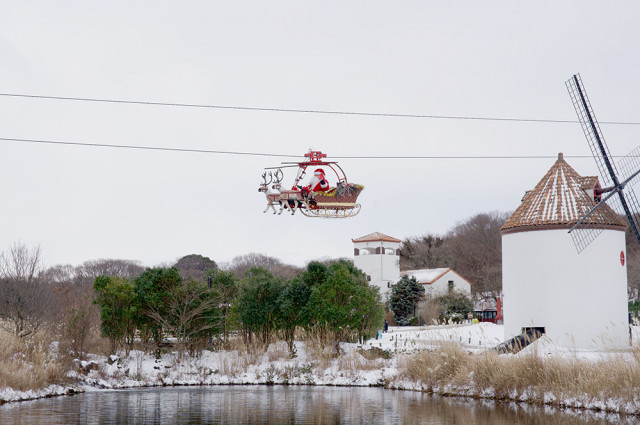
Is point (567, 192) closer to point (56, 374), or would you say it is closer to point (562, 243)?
point (562, 243)

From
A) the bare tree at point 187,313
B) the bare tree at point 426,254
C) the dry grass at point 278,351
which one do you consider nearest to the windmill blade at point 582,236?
the dry grass at point 278,351

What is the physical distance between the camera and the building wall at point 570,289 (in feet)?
85.6

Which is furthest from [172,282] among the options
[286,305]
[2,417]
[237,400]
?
[2,417]

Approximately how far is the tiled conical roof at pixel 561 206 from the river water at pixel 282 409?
29.3 feet

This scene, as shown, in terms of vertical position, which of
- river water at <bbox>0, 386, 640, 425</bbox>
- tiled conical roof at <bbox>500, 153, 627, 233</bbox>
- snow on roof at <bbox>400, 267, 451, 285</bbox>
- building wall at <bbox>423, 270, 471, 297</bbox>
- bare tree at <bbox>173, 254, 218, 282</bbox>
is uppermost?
bare tree at <bbox>173, 254, 218, 282</bbox>

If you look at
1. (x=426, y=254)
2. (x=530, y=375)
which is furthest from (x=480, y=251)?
(x=530, y=375)

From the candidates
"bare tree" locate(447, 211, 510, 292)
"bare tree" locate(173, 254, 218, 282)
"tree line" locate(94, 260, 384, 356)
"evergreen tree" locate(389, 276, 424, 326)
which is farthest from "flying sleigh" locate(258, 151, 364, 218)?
"bare tree" locate(173, 254, 218, 282)

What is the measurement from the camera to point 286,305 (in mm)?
29031

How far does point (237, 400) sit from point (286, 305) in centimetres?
848

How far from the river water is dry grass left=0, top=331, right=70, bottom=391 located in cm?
82

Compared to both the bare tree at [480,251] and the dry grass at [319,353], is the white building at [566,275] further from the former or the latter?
the bare tree at [480,251]

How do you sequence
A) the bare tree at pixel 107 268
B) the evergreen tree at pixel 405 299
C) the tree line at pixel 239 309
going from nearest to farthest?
the tree line at pixel 239 309, the evergreen tree at pixel 405 299, the bare tree at pixel 107 268

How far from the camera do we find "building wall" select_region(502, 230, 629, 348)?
26.1 metres

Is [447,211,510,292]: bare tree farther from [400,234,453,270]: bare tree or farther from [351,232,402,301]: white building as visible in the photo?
[351,232,402,301]: white building
